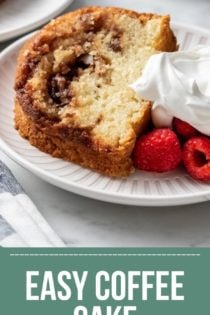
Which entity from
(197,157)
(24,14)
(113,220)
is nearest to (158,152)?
(197,157)

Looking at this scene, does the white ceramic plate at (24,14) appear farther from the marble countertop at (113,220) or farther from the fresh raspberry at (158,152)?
the fresh raspberry at (158,152)

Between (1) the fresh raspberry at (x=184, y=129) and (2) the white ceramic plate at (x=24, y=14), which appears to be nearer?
(1) the fresh raspberry at (x=184, y=129)

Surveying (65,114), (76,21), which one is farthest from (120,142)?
(76,21)

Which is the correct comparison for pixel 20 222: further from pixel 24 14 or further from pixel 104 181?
pixel 24 14

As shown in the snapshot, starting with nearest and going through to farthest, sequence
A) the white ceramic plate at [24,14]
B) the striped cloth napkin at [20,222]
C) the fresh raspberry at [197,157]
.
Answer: the striped cloth napkin at [20,222], the fresh raspberry at [197,157], the white ceramic plate at [24,14]

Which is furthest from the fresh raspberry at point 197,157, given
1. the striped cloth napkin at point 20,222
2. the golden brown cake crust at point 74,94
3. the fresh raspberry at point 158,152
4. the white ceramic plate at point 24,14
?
the white ceramic plate at point 24,14

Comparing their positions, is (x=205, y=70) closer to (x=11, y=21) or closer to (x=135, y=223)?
(x=135, y=223)
